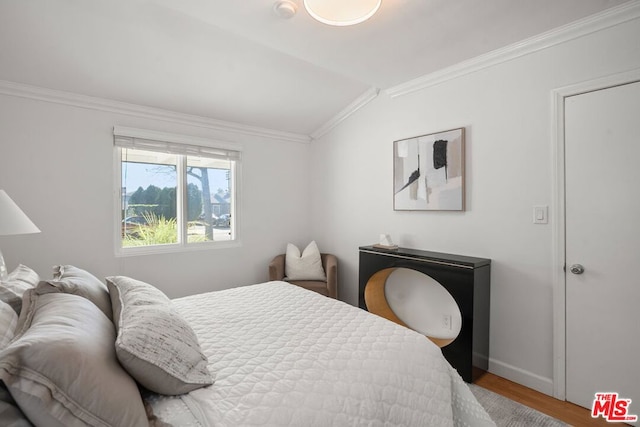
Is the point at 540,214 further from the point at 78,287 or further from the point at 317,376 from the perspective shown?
the point at 78,287

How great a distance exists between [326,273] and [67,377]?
296cm

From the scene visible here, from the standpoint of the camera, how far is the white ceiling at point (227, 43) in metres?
2.00

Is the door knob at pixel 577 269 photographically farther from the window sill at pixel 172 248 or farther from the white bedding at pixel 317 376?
the window sill at pixel 172 248

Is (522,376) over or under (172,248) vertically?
under

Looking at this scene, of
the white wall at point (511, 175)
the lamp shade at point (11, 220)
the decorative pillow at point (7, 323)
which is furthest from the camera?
the white wall at point (511, 175)

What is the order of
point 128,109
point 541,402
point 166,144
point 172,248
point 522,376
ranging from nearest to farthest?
point 541,402, point 522,376, point 128,109, point 166,144, point 172,248

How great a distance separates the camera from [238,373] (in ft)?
3.99

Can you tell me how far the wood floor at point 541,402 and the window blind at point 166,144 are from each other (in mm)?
3211

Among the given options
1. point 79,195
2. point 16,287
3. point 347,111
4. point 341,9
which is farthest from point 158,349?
point 347,111

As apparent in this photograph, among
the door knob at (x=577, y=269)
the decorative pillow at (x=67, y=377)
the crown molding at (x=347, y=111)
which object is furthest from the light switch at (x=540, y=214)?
the decorative pillow at (x=67, y=377)

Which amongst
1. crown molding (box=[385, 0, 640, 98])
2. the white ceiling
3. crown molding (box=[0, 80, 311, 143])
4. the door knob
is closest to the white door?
the door knob

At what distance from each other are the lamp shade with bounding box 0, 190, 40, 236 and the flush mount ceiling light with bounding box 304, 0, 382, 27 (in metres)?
2.04

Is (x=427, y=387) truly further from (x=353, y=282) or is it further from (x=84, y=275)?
(x=353, y=282)

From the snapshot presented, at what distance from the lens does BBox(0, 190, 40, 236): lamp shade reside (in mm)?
1795
